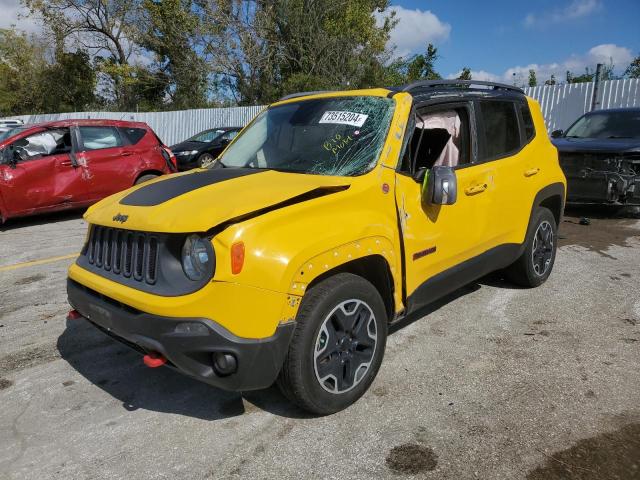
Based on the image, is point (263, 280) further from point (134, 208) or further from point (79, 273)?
point (79, 273)

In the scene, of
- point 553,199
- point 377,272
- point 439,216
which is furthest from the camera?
point 553,199

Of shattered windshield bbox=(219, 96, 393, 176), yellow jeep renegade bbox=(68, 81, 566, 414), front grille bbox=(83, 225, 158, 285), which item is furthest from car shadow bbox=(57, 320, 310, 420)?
shattered windshield bbox=(219, 96, 393, 176)

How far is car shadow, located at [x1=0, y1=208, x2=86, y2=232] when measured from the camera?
8578mm

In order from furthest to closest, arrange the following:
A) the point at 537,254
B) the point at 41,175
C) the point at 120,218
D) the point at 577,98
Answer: the point at 577,98 → the point at 41,175 → the point at 537,254 → the point at 120,218

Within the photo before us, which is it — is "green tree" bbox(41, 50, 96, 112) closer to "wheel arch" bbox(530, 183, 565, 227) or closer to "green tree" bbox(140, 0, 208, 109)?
"green tree" bbox(140, 0, 208, 109)

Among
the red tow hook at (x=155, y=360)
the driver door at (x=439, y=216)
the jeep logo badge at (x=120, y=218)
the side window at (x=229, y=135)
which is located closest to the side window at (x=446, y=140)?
the driver door at (x=439, y=216)

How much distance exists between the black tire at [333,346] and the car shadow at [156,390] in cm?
26

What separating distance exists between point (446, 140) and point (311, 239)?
1900mm

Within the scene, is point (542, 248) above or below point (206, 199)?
below

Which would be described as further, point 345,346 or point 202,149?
point 202,149

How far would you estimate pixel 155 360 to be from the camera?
248cm

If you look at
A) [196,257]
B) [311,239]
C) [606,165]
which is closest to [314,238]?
[311,239]

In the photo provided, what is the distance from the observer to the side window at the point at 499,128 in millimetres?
3961

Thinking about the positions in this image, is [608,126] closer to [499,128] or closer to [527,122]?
[527,122]
